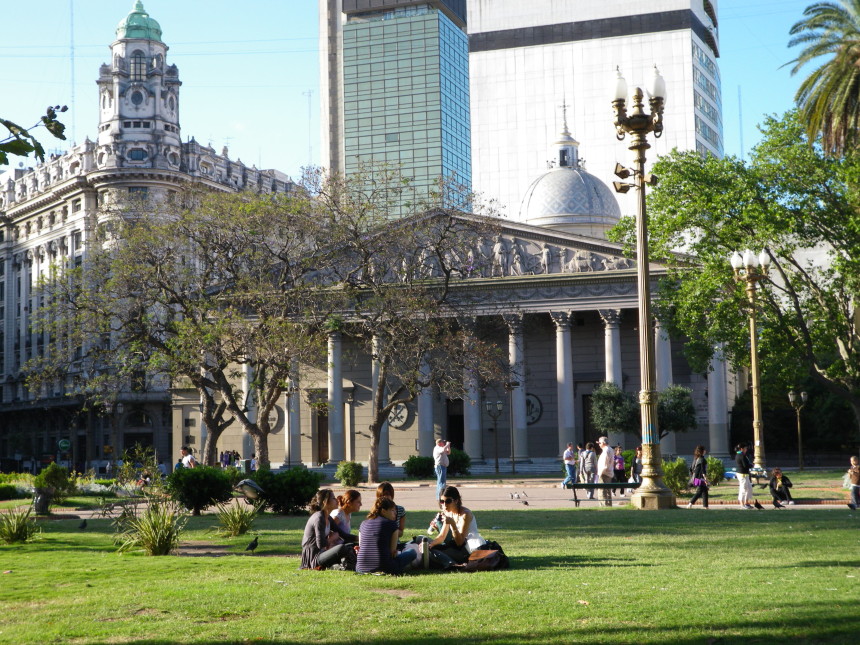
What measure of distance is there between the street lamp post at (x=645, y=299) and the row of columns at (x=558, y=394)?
30364 mm

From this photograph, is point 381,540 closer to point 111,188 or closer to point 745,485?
point 745,485

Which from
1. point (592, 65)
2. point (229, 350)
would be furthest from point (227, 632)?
point (592, 65)

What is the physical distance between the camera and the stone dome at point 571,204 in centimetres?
6744

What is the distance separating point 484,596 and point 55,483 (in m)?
20.7

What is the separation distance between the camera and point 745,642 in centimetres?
790

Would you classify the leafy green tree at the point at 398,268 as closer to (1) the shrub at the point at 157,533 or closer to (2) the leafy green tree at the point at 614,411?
(2) the leafy green tree at the point at 614,411

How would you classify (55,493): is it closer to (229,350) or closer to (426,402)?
(229,350)

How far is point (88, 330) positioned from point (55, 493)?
1107 cm

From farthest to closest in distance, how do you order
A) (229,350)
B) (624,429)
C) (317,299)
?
(624,429) < (317,299) < (229,350)

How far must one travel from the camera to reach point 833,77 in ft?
105

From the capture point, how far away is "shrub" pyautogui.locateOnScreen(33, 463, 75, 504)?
26016 millimetres

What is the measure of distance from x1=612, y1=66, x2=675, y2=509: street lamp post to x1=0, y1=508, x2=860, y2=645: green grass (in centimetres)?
440

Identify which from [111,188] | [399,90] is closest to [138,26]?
[111,188]

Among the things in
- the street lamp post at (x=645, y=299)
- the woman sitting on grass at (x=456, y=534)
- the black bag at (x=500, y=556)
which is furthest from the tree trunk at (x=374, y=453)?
the black bag at (x=500, y=556)
